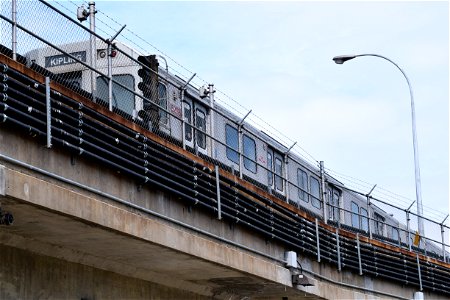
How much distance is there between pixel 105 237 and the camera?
1423cm

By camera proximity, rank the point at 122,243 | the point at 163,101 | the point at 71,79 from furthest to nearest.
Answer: the point at 163,101
the point at 71,79
the point at 122,243

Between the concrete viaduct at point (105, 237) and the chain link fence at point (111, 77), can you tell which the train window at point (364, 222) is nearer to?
the chain link fence at point (111, 77)

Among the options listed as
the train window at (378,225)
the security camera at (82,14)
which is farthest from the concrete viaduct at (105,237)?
the train window at (378,225)

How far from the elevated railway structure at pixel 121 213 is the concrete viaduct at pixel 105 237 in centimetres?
2

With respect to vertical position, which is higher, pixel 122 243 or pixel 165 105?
pixel 165 105

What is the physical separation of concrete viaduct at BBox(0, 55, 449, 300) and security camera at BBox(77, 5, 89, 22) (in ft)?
7.05

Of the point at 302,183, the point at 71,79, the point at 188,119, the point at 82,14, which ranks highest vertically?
the point at 302,183

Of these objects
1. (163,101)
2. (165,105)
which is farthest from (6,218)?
(163,101)

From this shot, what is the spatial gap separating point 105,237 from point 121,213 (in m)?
Answer: 0.46

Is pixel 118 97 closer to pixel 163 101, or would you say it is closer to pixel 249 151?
pixel 163 101

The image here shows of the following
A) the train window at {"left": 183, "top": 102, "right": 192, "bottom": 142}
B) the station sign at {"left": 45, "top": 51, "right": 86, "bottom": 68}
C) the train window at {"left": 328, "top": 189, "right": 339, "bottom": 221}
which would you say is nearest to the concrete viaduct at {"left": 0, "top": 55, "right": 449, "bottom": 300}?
the station sign at {"left": 45, "top": 51, "right": 86, "bottom": 68}

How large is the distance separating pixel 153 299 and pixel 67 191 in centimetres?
505

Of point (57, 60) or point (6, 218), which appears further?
point (57, 60)

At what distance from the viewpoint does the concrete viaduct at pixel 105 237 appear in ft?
41.7
